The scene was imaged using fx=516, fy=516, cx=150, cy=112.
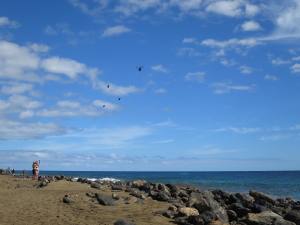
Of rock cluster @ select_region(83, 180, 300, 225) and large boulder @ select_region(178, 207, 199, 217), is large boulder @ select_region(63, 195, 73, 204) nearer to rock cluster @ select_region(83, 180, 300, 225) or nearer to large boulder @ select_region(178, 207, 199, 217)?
rock cluster @ select_region(83, 180, 300, 225)

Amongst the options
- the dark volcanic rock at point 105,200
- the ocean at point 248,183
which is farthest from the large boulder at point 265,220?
the ocean at point 248,183

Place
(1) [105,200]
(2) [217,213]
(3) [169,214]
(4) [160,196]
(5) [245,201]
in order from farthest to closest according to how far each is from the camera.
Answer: (5) [245,201]
(4) [160,196]
(1) [105,200]
(2) [217,213]
(3) [169,214]

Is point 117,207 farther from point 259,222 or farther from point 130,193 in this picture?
point 259,222

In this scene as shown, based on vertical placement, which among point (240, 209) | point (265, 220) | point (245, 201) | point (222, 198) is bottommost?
point (265, 220)

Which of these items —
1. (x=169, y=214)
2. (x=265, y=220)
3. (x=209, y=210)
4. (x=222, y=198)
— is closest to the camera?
(x=265, y=220)

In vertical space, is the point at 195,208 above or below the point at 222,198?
below

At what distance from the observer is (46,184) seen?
32.6 m

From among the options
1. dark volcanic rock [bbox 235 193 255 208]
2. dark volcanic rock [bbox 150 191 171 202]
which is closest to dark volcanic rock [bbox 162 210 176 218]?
dark volcanic rock [bbox 150 191 171 202]

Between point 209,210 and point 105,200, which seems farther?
point 105,200

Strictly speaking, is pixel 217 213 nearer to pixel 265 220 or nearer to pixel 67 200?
pixel 265 220

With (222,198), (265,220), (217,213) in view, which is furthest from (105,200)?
(222,198)

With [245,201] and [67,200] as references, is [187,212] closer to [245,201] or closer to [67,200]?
[67,200]

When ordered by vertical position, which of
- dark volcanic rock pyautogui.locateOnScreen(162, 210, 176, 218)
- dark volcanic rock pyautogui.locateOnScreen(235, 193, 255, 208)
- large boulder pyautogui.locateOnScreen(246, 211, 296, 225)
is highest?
dark volcanic rock pyautogui.locateOnScreen(235, 193, 255, 208)

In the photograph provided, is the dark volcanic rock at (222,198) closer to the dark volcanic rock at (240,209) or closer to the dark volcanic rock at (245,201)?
the dark volcanic rock at (245,201)
